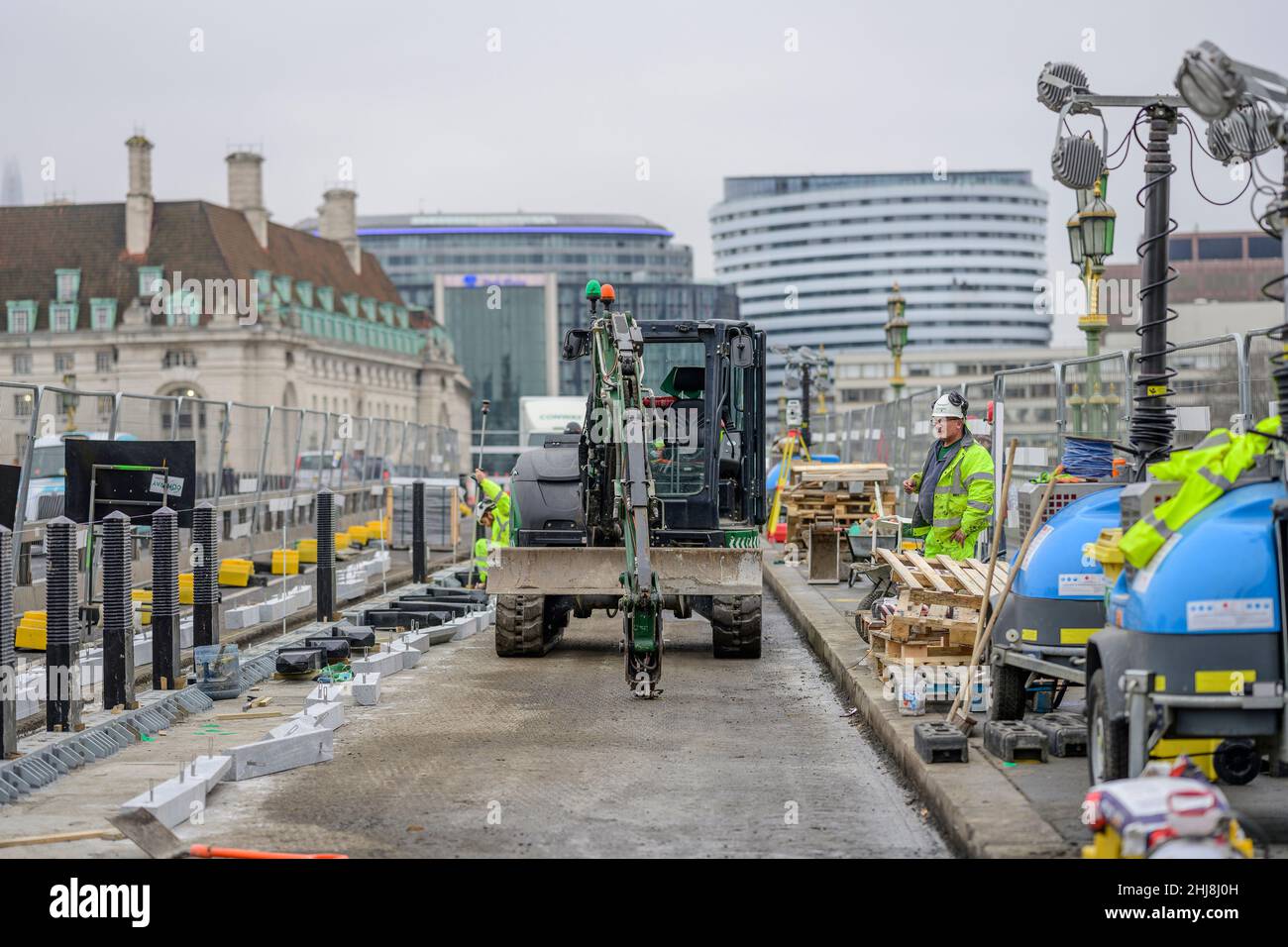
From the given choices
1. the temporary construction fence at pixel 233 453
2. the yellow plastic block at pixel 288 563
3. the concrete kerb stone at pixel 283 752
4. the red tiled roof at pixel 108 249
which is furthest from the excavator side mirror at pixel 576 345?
the red tiled roof at pixel 108 249

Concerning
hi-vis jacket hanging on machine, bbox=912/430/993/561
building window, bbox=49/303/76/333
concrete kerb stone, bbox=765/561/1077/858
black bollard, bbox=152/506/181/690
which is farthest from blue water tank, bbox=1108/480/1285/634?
building window, bbox=49/303/76/333

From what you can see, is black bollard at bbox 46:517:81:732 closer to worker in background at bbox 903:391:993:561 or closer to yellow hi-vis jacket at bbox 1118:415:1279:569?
worker in background at bbox 903:391:993:561

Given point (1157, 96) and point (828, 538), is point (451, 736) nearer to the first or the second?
point (1157, 96)

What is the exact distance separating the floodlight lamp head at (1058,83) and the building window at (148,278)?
360 ft

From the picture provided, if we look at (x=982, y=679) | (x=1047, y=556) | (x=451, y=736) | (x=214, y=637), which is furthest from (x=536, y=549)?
(x=1047, y=556)

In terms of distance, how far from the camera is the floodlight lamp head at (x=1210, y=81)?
6.93 metres

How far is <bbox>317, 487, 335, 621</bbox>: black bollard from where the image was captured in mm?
18500

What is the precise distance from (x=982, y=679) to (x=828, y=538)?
1209 centimetres

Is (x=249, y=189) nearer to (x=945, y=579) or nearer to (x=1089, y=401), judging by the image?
(x=1089, y=401)

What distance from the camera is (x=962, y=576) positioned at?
11.8m

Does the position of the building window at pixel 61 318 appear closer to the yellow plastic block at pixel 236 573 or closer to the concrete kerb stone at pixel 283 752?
the yellow plastic block at pixel 236 573

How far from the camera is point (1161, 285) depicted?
959 centimetres

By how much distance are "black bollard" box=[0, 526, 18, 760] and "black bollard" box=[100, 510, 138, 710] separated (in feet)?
5.80

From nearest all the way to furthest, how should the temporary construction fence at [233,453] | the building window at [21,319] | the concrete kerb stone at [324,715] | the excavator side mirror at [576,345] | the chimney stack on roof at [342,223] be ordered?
the concrete kerb stone at [324,715], the excavator side mirror at [576,345], the temporary construction fence at [233,453], the building window at [21,319], the chimney stack on roof at [342,223]
